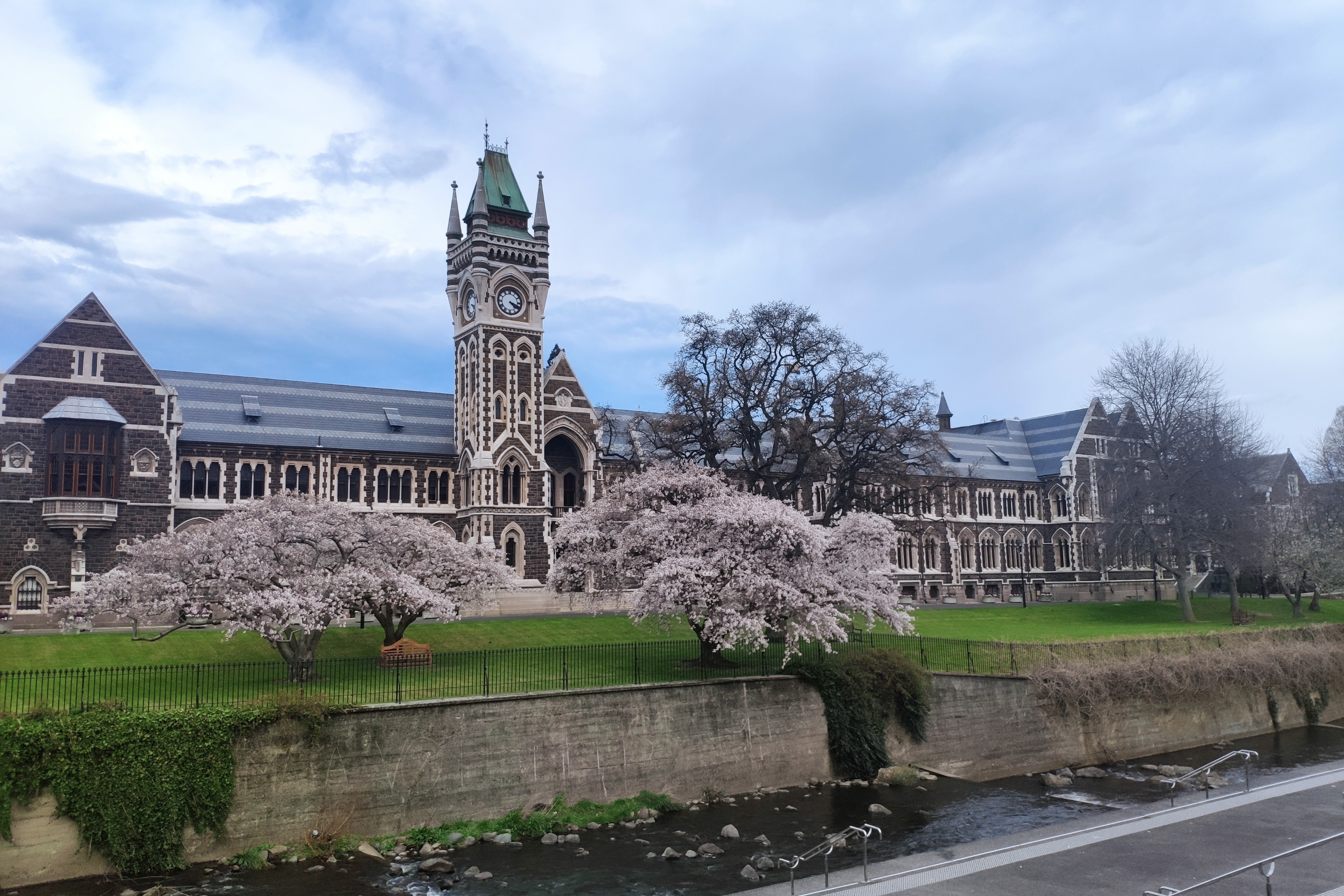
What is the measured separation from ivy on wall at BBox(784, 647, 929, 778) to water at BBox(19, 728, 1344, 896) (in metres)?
1.29

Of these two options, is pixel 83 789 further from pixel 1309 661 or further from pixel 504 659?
pixel 1309 661

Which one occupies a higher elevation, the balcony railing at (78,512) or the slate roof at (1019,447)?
the slate roof at (1019,447)

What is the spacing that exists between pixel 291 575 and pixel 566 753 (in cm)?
1058

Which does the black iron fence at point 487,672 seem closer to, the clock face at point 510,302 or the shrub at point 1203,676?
the shrub at point 1203,676

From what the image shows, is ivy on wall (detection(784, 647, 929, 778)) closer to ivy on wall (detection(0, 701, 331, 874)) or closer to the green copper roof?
ivy on wall (detection(0, 701, 331, 874))

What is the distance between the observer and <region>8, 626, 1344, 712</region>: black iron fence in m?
25.0

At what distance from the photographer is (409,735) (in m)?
24.2

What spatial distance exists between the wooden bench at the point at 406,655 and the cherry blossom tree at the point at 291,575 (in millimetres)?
983

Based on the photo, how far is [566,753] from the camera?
85.9 ft

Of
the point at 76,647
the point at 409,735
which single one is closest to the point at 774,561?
the point at 409,735

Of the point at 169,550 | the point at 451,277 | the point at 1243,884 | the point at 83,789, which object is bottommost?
the point at 1243,884

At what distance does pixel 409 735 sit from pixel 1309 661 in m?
38.3

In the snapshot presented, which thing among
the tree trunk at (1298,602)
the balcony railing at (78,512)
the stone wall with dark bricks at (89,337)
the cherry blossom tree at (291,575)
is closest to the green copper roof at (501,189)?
the stone wall with dark bricks at (89,337)

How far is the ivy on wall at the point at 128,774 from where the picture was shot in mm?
→ 20219
